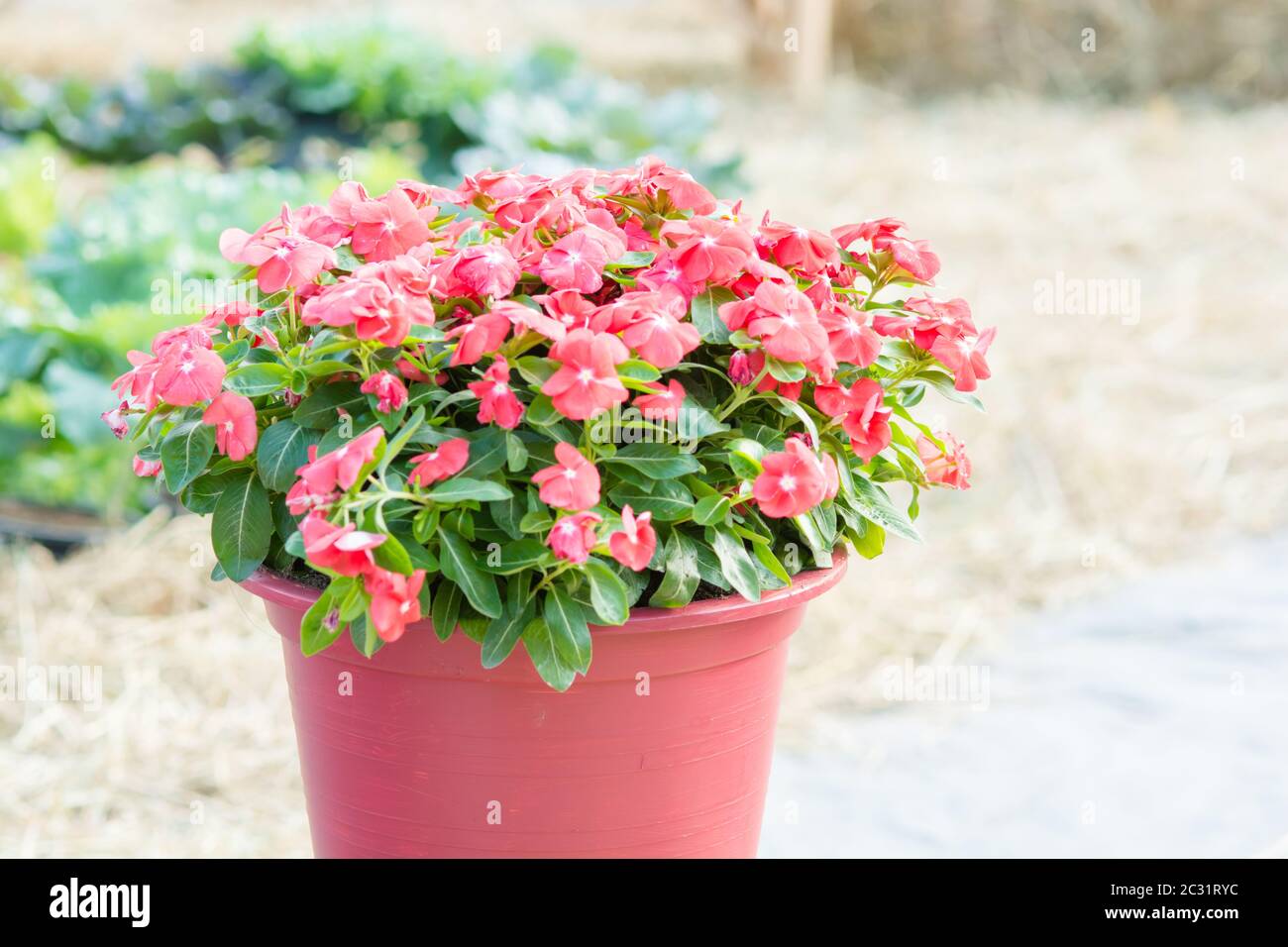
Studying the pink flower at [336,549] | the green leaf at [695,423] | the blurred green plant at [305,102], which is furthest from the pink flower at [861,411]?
the blurred green plant at [305,102]

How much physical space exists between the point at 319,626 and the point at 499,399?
22cm

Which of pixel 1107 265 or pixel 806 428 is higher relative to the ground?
pixel 806 428

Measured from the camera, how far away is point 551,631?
1.09 metres

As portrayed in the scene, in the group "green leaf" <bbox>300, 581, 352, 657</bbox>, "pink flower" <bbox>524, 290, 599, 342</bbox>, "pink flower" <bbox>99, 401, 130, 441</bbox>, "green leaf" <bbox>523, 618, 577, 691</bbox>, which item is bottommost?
"green leaf" <bbox>523, 618, 577, 691</bbox>

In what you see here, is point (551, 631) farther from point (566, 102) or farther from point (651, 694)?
point (566, 102)

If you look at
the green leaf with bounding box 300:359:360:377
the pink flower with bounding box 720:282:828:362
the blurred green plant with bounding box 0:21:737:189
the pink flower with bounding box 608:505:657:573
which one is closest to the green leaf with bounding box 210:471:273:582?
the green leaf with bounding box 300:359:360:377

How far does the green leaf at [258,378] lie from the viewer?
1.17 metres

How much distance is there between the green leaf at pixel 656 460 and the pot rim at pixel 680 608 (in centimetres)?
11

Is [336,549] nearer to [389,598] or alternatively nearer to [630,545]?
[389,598]

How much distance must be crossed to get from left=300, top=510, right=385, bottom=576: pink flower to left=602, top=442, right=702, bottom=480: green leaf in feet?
0.76

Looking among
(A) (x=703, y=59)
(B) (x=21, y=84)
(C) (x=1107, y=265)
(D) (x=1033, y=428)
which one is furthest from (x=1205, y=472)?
(A) (x=703, y=59)

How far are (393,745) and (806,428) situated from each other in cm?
45

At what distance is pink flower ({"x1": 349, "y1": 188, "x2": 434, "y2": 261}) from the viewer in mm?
1234

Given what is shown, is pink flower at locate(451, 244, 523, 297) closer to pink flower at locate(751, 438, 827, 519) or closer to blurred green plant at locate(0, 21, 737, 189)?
Answer: pink flower at locate(751, 438, 827, 519)
